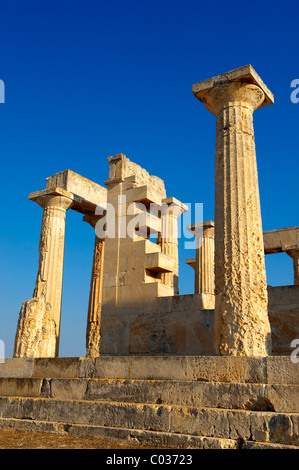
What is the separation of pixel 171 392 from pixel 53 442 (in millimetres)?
1898

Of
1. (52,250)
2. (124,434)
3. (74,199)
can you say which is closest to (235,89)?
(124,434)

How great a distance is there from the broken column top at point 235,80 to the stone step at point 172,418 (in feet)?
19.2

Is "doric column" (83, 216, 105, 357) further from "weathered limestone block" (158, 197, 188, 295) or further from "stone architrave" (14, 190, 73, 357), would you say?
"weathered limestone block" (158, 197, 188, 295)

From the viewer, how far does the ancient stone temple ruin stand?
22.2 feet

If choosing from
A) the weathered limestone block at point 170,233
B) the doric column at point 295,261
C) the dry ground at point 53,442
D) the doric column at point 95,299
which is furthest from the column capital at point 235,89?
the doric column at point 295,261

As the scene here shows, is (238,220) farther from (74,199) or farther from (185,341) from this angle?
(74,199)

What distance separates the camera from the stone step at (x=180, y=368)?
271 inches

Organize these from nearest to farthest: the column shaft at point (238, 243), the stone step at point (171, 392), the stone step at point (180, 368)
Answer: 1. the stone step at point (171, 392)
2. the stone step at point (180, 368)
3. the column shaft at point (238, 243)

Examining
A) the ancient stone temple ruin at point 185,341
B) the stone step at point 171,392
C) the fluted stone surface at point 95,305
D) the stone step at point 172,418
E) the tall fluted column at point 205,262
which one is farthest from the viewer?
the tall fluted column at point 205,262

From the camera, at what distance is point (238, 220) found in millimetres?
8500

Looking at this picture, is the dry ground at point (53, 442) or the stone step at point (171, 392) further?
the dry ground at point (53, 442)

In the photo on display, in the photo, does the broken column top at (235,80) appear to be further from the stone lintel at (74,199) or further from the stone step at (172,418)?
the stone lintel at (74,199)

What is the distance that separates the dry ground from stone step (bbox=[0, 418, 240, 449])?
11 centimetres

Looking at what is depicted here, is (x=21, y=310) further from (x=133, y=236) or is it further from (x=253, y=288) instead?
(x=253, y=288)
